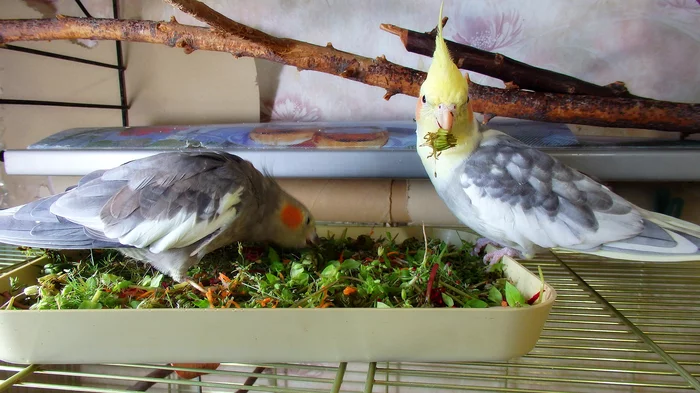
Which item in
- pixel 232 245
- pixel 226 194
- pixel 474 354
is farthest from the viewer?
pixel 232 245

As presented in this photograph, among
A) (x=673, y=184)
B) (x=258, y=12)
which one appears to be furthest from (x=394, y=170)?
(x=673, y=184)

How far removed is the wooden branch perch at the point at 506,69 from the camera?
40.0 inches

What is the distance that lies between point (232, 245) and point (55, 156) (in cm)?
58

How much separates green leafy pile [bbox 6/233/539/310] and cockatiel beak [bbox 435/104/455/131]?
0.27m

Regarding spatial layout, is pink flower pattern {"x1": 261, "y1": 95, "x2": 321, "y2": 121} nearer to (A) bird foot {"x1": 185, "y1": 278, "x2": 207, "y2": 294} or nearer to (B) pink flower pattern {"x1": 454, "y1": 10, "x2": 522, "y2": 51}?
(B) pink flower pattern {"x1": 454, "y1": 10, "x2": 522, "y2": 51}

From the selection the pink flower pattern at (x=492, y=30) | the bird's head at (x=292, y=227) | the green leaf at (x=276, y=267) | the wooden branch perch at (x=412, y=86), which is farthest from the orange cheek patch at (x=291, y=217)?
the pink flower pattern at (x=492, y=30)

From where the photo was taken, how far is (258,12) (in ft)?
4.46

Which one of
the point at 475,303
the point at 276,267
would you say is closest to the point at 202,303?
the point at 276,267

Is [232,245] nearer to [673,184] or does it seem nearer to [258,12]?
[258,12]

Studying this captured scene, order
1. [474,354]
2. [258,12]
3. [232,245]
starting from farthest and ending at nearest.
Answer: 1. [258,12]
2. [232,245]
3. [474,354]

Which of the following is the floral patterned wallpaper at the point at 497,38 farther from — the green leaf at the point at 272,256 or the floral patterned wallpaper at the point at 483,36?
the green leaf at the point at 272,256

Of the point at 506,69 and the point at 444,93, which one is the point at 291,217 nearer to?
the point at 444,93

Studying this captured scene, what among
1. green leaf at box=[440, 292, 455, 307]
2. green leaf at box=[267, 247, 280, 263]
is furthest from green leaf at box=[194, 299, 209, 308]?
green leaf at box=[440, 292, 455, 307]

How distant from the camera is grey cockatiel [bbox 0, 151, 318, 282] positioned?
0.77 meters
